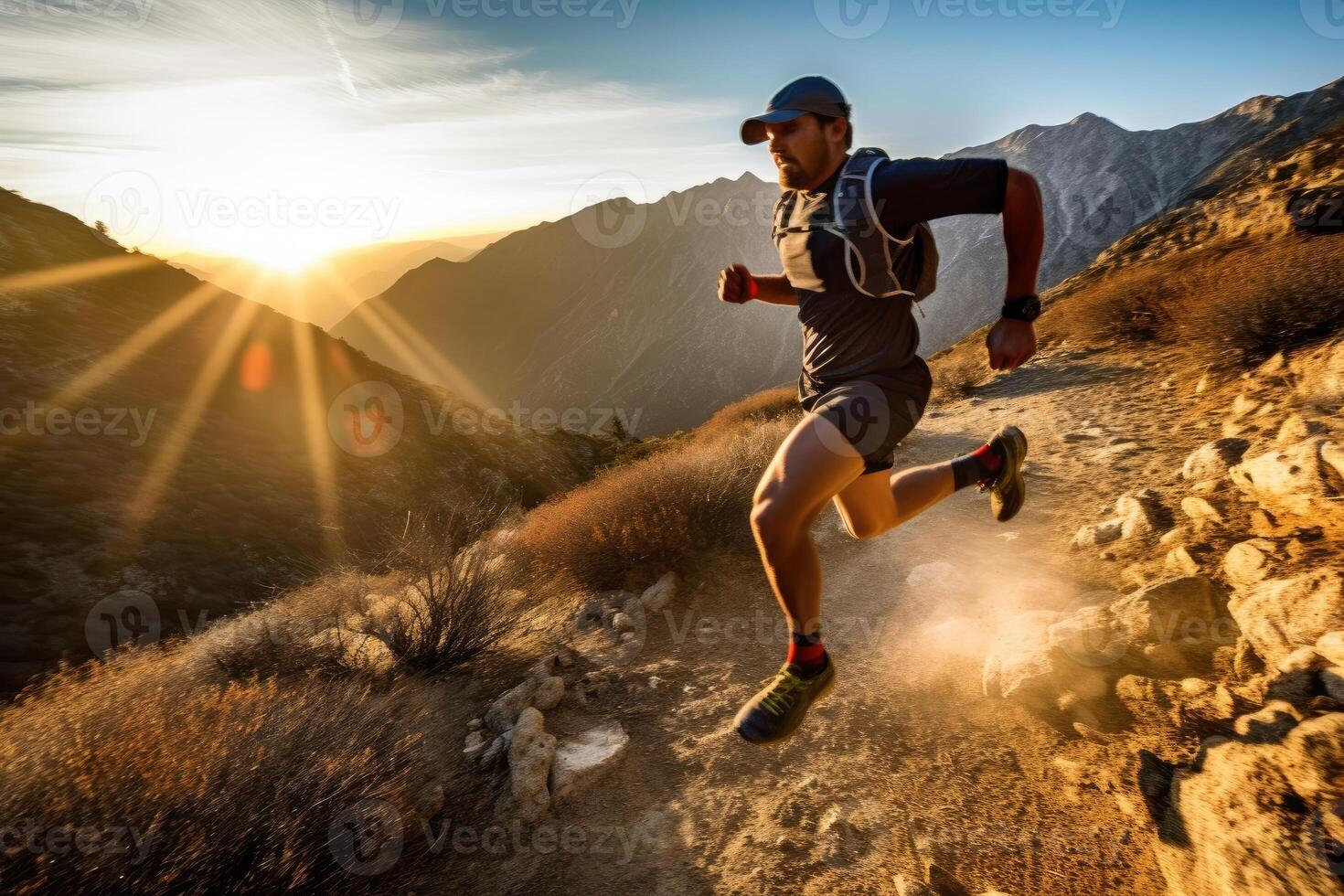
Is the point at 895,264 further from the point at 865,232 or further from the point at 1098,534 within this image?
the point at 1098,534

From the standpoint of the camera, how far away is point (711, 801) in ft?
8.69

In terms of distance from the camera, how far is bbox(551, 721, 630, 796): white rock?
2844 mm

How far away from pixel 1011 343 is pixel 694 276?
130383mm

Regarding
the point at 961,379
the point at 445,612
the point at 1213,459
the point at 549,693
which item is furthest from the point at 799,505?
the point at 961,379

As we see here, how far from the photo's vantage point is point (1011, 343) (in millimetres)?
2066

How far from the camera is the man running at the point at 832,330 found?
6.48 ft

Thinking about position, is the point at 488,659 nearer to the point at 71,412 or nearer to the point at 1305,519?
the point at 1305,519

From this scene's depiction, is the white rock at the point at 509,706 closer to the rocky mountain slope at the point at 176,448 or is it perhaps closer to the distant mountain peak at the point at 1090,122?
the rocky mountain slope at the point at 176,448

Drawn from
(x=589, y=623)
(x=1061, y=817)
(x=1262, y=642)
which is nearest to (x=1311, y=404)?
(x=1262, y=642)

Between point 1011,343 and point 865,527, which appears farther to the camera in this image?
point 865,527

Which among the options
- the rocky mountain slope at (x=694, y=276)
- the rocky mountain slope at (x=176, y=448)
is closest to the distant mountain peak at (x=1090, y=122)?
the rocky mountain slope at (x=694, y=276)

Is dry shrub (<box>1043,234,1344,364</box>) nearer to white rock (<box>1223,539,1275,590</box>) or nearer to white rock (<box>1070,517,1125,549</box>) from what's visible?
white rock (<box>1070,517,1125,549</box>)

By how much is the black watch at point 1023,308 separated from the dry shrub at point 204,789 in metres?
3.24

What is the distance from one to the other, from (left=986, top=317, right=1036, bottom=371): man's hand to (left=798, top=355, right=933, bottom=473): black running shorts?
0.87 feet
